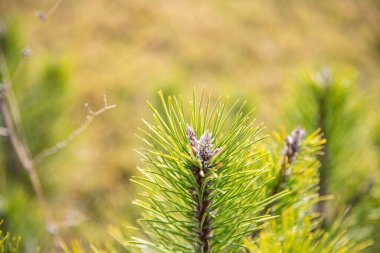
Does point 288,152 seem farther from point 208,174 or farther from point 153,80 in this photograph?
point 153,80

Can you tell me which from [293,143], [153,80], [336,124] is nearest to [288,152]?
[293,143]

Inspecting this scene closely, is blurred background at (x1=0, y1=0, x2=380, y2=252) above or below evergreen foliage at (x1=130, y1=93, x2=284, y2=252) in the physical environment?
above

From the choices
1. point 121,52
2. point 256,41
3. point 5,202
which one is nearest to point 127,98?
point 121,52

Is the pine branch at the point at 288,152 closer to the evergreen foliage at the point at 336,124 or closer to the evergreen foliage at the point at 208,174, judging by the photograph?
the evergreen foliage at the point at 208,174

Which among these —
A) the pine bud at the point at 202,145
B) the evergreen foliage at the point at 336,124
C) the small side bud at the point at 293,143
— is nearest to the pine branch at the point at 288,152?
the small side bud at the point at 293,143

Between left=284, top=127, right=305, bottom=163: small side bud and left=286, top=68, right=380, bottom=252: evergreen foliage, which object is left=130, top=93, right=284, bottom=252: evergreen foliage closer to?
left=284, top=127, right=305, bottom=163: small side bud

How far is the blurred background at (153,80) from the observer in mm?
847

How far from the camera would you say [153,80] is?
1.35 m

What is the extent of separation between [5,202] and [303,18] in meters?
5.30

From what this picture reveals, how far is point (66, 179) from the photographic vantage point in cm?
151

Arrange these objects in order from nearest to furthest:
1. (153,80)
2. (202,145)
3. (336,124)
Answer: (202,145) → (336,124) → (153,80)

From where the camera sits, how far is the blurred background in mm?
847

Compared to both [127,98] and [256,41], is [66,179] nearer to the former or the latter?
[127,98]

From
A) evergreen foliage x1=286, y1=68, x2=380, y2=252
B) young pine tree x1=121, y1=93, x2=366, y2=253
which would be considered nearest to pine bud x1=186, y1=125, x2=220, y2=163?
young pine tree x1=121, y1=93, x2=366, y2=253
